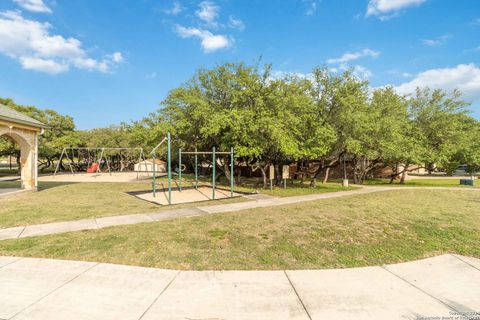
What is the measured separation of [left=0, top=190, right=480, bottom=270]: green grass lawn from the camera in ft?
14.3

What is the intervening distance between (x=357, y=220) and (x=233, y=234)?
3966 millimetres

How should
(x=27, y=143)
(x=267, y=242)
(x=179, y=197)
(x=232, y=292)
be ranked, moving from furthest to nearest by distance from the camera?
(x=27, y=143) → (x=179, y=197) → (x=267, y=242) → (x=232, y=292)

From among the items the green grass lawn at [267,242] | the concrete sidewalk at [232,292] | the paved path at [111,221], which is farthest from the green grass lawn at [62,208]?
the concrete sidewalk at [232,292]

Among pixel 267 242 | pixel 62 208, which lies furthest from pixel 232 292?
pixel 62 208

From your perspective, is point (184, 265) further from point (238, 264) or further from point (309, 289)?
point (309, 289)

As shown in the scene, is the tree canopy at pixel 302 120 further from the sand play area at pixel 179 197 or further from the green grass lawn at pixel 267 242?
the green grass lawn at pixel 267 242

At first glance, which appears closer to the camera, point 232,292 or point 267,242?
point 232,292

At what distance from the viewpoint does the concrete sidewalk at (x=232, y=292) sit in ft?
9.36

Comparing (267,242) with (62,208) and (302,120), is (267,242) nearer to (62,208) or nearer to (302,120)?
(62,208)

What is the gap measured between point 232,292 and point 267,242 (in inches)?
81.0

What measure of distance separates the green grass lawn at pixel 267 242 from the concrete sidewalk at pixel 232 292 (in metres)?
0.35

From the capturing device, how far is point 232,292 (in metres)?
3.29

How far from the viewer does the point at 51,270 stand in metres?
3.88

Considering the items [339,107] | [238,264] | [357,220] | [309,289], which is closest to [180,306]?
[238,264]
